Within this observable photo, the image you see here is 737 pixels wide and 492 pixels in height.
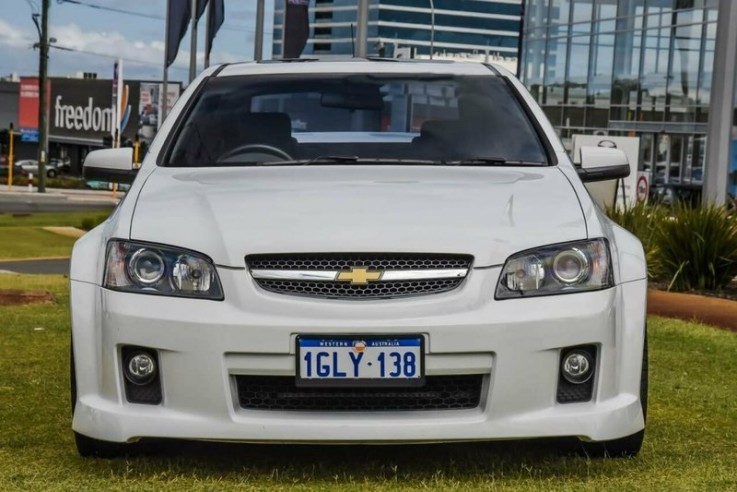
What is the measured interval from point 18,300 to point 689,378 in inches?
243

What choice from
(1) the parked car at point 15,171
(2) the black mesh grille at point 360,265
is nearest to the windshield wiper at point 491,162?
(2) the black mesh grille at point 360,265

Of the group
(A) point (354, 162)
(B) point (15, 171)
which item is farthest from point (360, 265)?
(B) point (15, 171)

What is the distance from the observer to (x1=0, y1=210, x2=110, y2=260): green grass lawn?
74.6 ft

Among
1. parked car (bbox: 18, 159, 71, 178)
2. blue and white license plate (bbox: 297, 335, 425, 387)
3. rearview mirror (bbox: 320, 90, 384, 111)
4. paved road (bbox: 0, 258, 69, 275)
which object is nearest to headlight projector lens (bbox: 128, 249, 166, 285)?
blue and white license plate (bbox: 297, 335, 425, 387)

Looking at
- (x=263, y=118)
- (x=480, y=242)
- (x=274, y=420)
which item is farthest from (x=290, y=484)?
(x=263, y=118)

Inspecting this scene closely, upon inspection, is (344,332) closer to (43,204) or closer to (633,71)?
(633,71)

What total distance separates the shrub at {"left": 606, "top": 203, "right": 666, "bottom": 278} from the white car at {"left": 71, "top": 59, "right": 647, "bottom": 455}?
762cm

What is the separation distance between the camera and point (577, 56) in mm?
39938

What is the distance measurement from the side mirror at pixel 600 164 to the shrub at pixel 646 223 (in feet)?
21.7

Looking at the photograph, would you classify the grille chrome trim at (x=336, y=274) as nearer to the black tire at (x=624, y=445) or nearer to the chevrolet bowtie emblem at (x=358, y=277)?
the chevrolet bowtie emblem at (x=358, y=277)

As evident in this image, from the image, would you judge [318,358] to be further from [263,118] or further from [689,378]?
[689,378]

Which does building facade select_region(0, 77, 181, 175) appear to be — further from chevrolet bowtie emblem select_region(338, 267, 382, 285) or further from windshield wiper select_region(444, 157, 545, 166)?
chevrolet bowtie emblem select_region(338, 267, 382, 285)

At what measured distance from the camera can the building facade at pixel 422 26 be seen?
119m

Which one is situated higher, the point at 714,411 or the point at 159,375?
the point at 159,375
